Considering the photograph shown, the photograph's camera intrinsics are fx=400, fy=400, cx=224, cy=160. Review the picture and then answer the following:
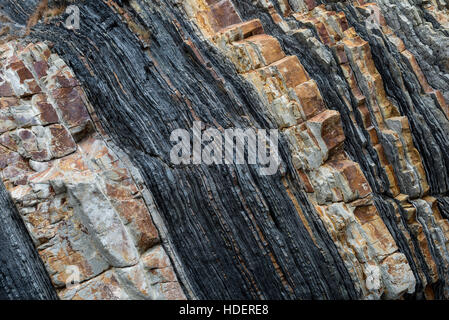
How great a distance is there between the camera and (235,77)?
9852 millimetres

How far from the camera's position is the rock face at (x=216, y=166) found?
7965 mm

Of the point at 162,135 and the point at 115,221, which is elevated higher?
the point at 162,135

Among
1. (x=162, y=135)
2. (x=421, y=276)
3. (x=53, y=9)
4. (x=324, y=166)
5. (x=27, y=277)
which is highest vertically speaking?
(x=53, y=9)

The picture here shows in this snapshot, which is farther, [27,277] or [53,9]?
[53,9]

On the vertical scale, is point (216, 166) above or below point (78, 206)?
below

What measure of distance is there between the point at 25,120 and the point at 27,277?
324cm

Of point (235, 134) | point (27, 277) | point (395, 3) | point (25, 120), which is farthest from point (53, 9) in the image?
point (395, 3)

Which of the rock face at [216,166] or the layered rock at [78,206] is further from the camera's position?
the rock face at [216,166]

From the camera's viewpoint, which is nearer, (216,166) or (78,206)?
(78,206)

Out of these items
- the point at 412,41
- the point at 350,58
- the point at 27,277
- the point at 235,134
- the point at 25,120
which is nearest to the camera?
the point at 27,277

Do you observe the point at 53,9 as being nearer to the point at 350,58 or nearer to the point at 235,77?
the point at 235,77

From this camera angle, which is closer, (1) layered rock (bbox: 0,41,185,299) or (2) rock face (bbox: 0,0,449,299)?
(1) layered rock (bbox: 0,41,185,299)

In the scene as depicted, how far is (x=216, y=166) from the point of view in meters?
8.78

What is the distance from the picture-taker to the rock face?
314 inches
